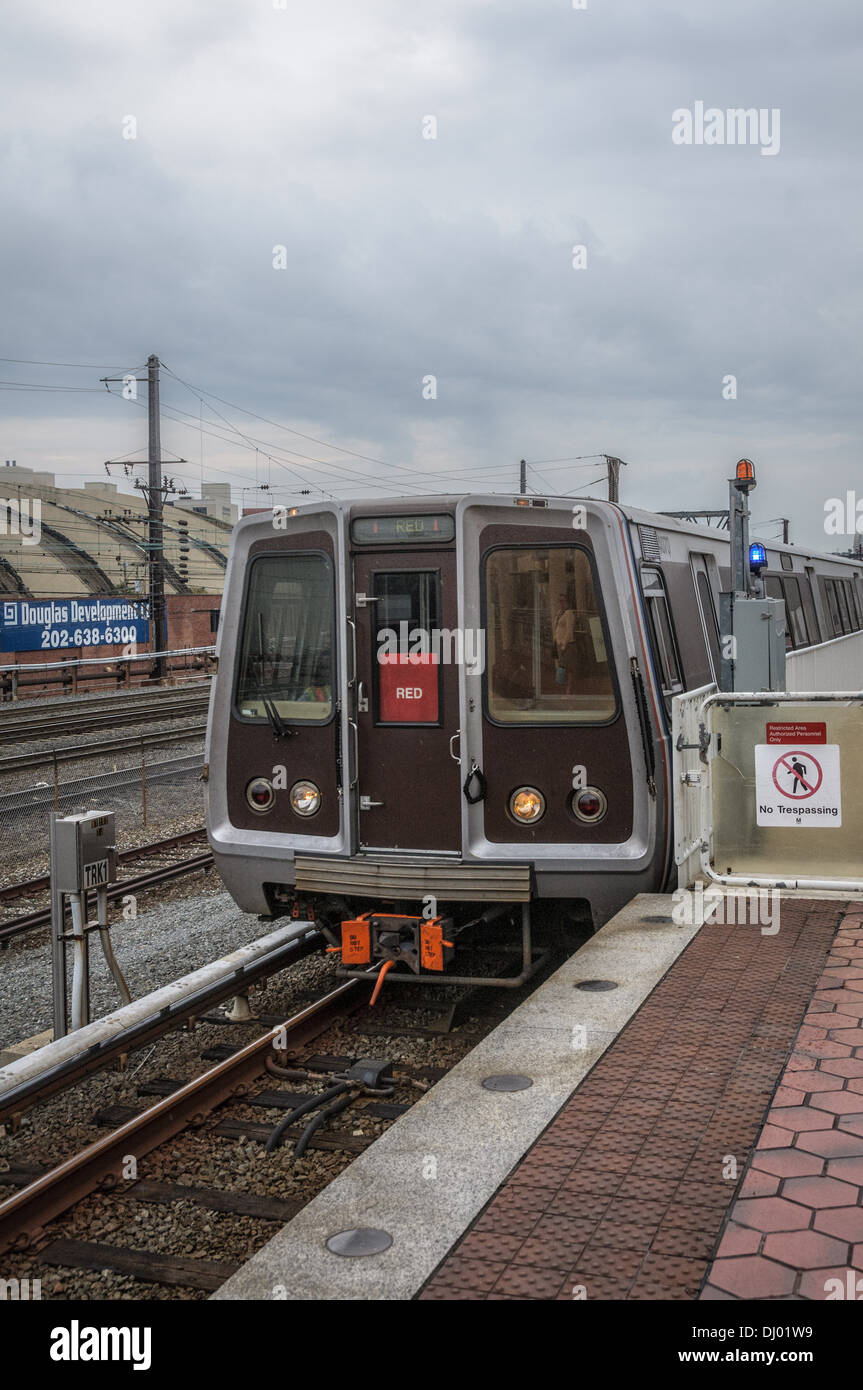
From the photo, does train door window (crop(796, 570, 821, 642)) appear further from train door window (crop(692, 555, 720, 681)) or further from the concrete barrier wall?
train door window (crop(692, 555, 720, 681))

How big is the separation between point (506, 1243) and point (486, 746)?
379cm

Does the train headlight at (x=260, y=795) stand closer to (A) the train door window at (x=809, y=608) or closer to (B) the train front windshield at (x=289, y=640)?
(B) the train front windshield at (x=289, y=640)

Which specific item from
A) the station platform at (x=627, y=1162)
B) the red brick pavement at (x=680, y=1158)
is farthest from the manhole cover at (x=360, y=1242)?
the red brick pavement at (x=680, y=1158)

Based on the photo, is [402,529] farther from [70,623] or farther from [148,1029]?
[70,623]

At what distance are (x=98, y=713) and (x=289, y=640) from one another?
20213mm

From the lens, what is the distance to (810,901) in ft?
22.8

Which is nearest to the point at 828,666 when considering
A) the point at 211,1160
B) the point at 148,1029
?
the point at 148,1029

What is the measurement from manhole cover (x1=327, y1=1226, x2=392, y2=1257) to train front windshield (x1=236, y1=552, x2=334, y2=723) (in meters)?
4.02

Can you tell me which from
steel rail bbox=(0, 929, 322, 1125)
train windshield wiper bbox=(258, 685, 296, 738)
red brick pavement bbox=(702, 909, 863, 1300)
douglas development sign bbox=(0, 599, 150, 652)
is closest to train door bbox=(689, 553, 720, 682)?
train windshield wiper bbox=(258, 685, 296, 738)

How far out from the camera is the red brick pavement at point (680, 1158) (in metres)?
3.24

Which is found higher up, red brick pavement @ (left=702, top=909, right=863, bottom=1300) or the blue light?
the blue light

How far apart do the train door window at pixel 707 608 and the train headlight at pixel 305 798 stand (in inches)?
140

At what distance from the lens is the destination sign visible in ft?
22.9
